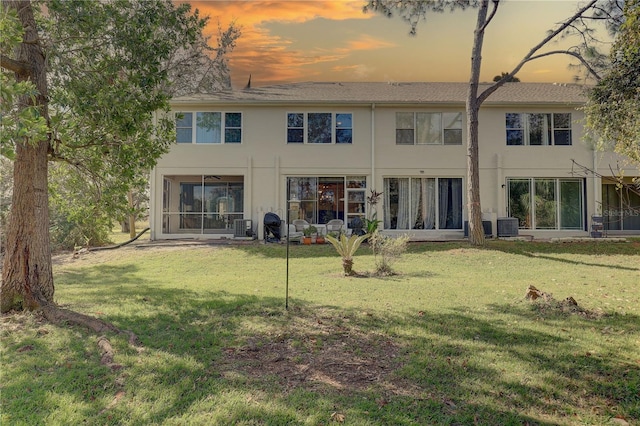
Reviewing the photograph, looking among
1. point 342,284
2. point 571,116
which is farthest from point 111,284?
point 571,116

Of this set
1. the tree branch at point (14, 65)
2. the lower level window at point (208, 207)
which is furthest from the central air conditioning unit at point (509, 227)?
the tree branch at point (14, 65)

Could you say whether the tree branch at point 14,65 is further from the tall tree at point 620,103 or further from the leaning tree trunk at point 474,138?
the leaning tree trunk at point 474,138

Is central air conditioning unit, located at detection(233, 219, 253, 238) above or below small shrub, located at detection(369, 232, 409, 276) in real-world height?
above

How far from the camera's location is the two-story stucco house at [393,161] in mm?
16953

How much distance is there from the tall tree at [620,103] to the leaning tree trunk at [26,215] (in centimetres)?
957

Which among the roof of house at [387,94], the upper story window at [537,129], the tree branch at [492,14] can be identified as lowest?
the upper story window at [537,129]

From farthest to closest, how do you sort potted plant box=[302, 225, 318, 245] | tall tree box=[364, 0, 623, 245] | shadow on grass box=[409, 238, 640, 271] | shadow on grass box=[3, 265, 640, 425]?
potted plant box=[302, 225, 318, 245], tall tree box=[364, 0, 623, 245], shadow on grass box=[409, 238, 640, 271], shadow on grass box=[3, 265, 640, 425]

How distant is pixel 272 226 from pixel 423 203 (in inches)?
274

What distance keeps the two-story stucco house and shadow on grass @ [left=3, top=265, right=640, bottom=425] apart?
1137 cm

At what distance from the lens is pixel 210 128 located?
1706cm

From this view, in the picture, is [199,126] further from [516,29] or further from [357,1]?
[516,29]

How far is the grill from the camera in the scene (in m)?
15.8

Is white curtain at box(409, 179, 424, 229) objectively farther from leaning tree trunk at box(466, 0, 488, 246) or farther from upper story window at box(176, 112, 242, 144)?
upper story window at box(176, 112, 242, 144)

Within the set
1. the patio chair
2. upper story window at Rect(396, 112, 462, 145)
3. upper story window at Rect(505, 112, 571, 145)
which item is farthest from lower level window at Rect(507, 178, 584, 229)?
the patio chair
